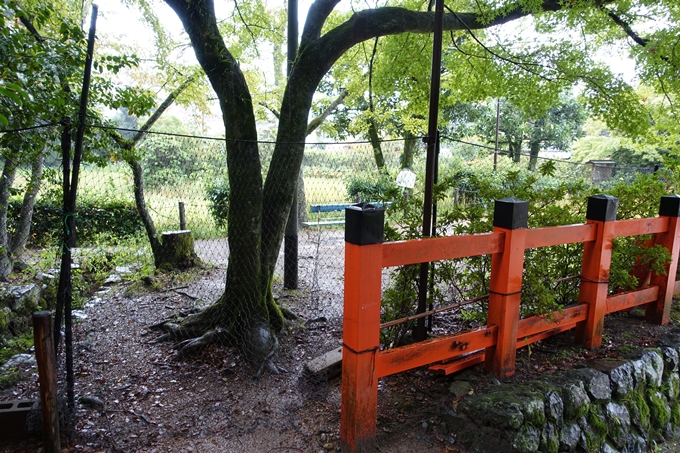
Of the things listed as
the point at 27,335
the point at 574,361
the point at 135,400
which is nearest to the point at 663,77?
Answer: the point at 574,361

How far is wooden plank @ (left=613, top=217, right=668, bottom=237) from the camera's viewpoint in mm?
3316

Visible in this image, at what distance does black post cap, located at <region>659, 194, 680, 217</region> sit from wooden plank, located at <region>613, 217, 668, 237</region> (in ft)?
0.22

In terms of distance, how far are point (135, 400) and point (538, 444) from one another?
2.87m

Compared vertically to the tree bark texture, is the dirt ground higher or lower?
Result: lower

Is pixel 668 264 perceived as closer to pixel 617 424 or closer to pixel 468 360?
pixel 617 424

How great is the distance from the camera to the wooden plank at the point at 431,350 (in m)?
2.29

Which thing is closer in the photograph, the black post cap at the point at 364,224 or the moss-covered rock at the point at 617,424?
the black post cap at the point at 364,224

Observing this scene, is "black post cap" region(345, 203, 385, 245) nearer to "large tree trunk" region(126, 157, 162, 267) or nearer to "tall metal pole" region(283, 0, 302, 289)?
"tall metal pole" region(283, 0, 302, 289)

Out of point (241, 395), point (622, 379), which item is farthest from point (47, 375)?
point (622, 379)

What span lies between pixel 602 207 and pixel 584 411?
1.54 m

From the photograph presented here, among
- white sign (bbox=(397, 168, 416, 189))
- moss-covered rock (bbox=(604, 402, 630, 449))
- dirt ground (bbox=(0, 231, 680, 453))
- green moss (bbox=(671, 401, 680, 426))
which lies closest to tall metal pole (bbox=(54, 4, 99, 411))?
dirt ground (bbox=(0, 231, 680, 453))

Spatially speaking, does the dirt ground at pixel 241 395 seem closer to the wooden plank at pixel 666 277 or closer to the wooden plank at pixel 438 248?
the wooden plank at pixel 666 277

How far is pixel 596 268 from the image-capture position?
10.6 ft

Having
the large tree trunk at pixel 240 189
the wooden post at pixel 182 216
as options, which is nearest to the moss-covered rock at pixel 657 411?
the large tree trunk at pixel 240 189
